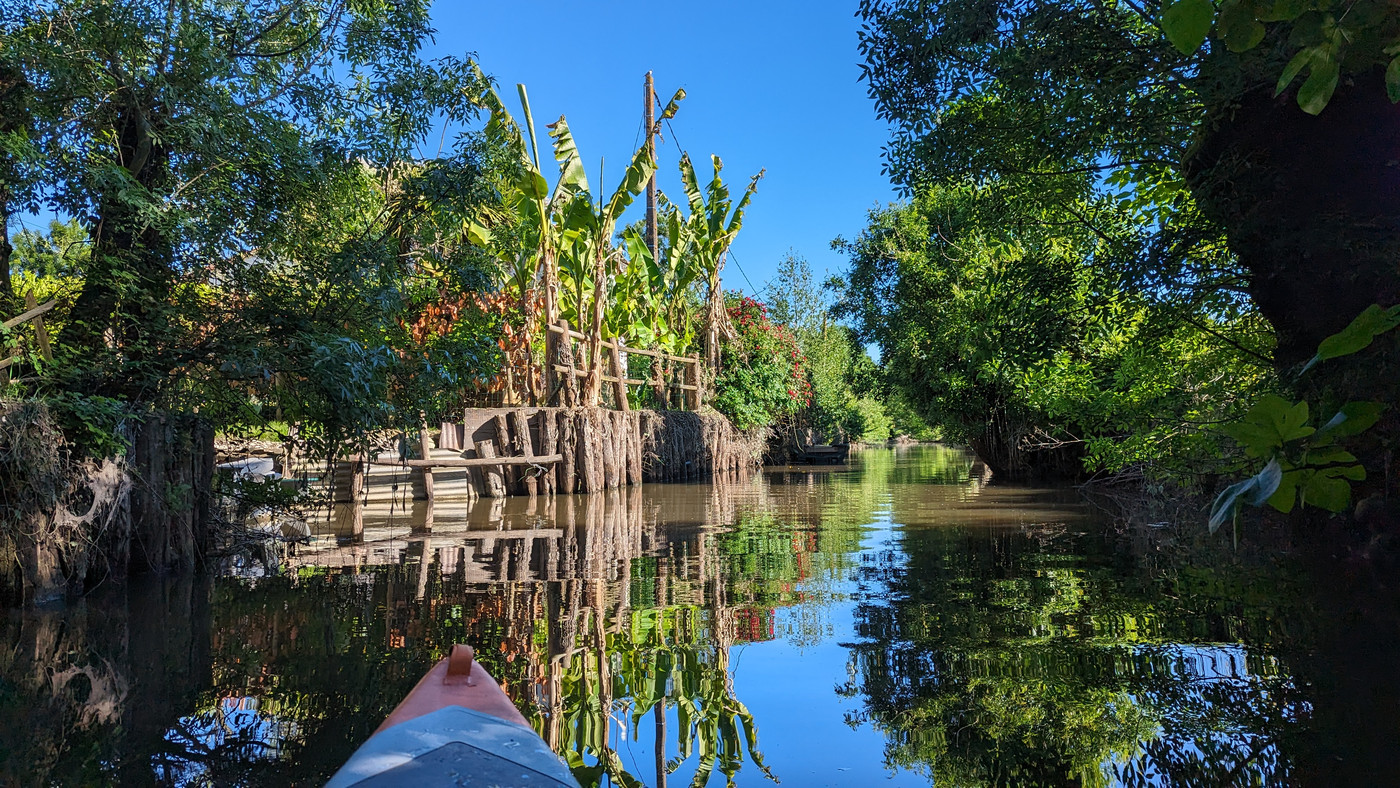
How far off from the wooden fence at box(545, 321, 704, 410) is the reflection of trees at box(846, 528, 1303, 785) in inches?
417

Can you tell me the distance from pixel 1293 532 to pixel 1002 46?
4.48m

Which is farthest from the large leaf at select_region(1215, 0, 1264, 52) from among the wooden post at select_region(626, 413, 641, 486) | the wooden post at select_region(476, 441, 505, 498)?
the wooden post at select_region(626, 413, 641, 486)

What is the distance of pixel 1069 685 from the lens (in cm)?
372

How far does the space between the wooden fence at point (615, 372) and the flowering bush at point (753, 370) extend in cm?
149

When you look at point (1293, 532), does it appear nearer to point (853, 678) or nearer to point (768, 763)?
point (853, 678)

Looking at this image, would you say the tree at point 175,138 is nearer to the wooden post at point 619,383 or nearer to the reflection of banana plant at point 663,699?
the reflection of banana plant at point 663,699

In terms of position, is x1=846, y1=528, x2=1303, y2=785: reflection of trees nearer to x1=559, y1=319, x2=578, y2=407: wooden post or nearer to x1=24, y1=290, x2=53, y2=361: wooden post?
x1=24, y1=290, x2=53, y2=361: wooden post

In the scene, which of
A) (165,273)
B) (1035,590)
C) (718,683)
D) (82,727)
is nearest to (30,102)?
(165,273)

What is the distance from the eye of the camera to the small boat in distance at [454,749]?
195 cm

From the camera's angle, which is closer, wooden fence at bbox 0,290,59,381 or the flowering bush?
wooden fence at bbox 0,290,59,381

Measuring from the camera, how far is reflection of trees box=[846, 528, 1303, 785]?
2.92 meters

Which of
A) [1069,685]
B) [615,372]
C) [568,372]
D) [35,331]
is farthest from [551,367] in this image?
[1069,685]

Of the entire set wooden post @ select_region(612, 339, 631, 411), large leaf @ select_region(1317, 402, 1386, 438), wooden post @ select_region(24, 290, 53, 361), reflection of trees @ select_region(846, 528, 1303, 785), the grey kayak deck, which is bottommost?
reflection of trees @ select_region(846, 528, 1303, 785)

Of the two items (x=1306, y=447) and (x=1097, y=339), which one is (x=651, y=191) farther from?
(x=1306, y=447)
